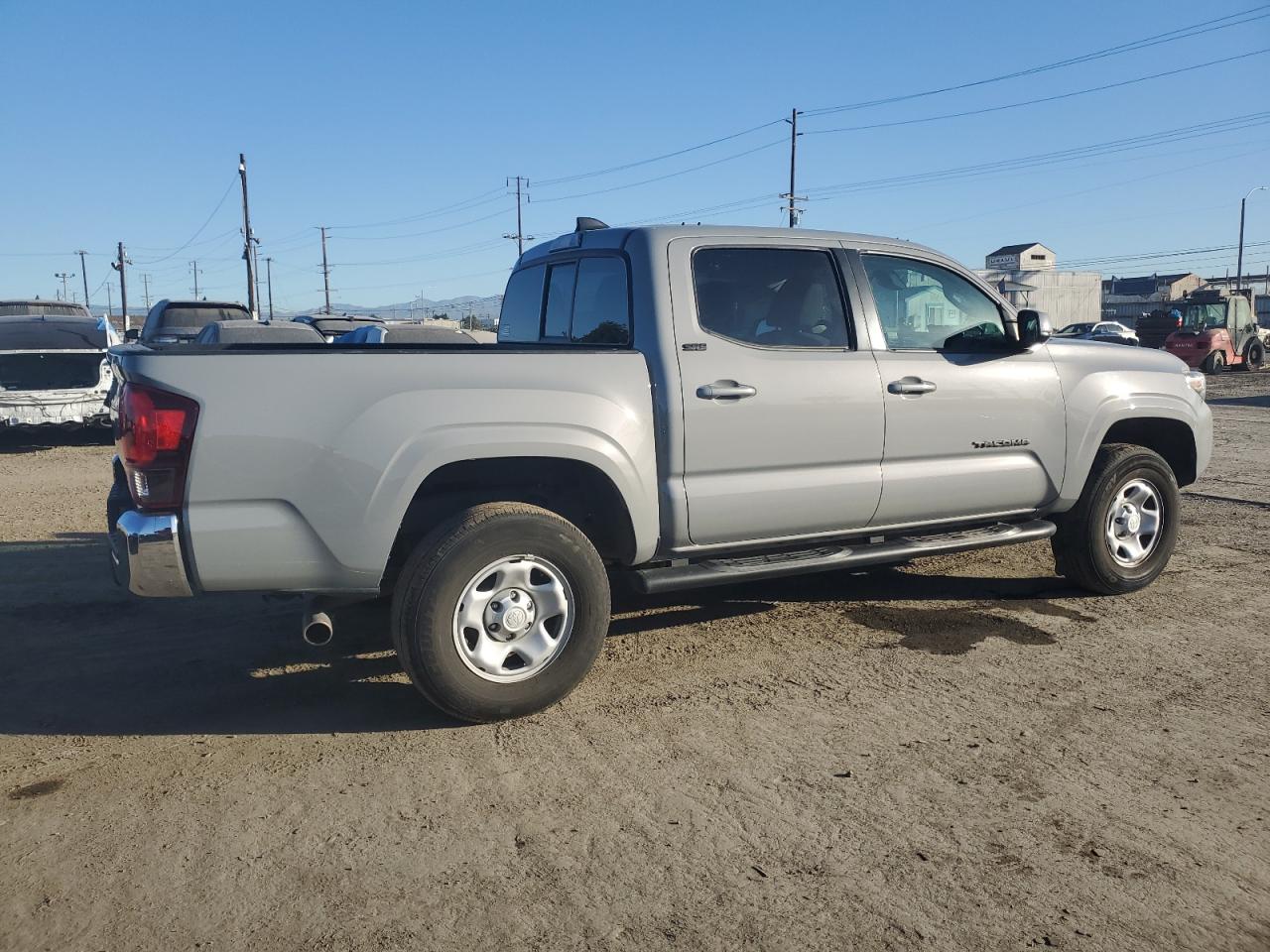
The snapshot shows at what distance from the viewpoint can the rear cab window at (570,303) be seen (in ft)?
15.4

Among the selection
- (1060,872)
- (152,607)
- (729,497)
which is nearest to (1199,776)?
(1060,872)

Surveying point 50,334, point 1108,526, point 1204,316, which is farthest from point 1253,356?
point 50,334

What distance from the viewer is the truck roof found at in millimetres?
4660

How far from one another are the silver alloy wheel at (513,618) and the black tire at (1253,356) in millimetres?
33625

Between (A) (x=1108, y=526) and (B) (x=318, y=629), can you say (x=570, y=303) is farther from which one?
(A) (x=1108, y=526)

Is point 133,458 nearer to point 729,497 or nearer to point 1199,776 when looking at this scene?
point 729,497

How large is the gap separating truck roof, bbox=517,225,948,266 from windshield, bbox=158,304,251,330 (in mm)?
13705

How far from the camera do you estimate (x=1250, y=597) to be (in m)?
5.77

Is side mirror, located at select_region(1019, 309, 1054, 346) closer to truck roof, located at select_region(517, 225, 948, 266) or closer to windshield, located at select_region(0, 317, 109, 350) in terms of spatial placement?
truck roof, located at select_region(517, 225, 948, 266)

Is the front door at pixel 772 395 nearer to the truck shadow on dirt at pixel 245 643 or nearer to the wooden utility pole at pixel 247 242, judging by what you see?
the truck shadow on dirt at pixel 245 643

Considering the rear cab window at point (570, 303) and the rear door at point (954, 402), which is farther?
the rear door at point (954, 402)

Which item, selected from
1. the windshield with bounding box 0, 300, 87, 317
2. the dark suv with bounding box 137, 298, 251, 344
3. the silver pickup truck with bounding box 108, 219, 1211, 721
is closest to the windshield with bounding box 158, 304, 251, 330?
the dark suv with bounding box 137, 298, 251, 344

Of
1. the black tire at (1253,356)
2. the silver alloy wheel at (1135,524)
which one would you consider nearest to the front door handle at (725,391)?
the silver alloy wheel at (1135,524)

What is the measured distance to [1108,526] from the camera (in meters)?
5.75
